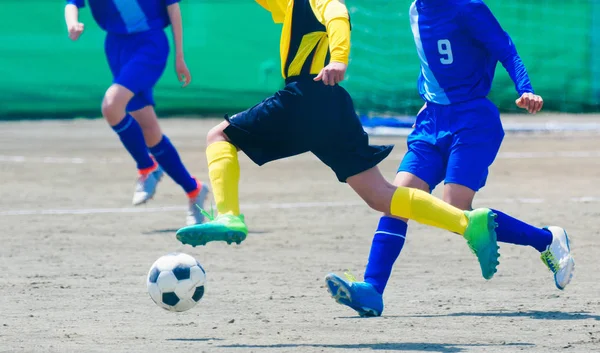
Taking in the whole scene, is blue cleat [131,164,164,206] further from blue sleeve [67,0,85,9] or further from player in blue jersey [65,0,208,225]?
blue sleeve [67,0,85,9]

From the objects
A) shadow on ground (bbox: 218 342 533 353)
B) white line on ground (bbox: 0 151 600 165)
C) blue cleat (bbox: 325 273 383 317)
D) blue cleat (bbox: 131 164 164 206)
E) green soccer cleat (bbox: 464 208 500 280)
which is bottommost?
white line on ground (bbox: 0 151 600 165)

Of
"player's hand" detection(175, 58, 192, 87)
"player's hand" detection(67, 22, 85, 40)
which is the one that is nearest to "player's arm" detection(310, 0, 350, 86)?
"player's hand" detection(67, 22, 85, 40)

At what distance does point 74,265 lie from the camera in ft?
23.0

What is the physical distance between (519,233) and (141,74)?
3.68m

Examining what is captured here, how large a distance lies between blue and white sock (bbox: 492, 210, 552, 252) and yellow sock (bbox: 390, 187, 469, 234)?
0.65m

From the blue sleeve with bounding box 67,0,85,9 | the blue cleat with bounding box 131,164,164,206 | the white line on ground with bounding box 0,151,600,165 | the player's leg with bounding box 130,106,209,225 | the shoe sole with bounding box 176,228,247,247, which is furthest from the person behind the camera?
the white line on ground with bounding box 0,151,600,165

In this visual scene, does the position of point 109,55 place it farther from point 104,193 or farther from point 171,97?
point 171,97

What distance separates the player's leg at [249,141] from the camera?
17.0 feet

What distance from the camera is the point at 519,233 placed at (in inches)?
232

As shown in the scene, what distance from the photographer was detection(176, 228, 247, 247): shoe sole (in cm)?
484

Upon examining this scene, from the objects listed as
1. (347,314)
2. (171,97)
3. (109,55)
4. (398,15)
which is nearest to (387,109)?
(398,15)

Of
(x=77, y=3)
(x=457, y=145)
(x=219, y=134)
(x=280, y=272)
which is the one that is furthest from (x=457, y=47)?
(x=77, y=3)

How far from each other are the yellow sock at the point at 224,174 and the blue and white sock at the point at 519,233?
4.66 ft

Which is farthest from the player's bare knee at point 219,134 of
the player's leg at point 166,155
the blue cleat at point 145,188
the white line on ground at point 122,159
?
the white line on ground at point 122,159
